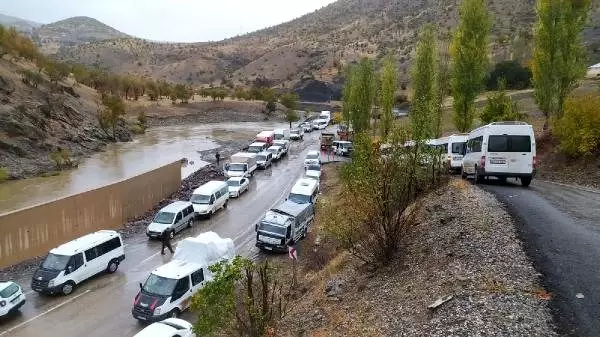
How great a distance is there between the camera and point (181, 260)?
1908 centimetres

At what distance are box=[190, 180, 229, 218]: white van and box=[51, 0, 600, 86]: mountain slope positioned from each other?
251 feet

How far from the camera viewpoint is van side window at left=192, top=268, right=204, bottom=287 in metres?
17.9

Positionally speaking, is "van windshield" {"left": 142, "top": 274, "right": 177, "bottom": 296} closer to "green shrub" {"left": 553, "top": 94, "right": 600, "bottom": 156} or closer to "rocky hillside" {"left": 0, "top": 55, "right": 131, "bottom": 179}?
"green shrub" {"left": 553, "top": 94, "right": 600, "bottom": 156}

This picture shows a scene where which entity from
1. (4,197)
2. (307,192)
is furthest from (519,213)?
(4,197)

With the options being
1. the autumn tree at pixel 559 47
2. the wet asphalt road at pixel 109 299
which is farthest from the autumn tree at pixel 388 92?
the wet asphalt road at pixel 109 299

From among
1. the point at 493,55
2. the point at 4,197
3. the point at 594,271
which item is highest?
the point at 493,55

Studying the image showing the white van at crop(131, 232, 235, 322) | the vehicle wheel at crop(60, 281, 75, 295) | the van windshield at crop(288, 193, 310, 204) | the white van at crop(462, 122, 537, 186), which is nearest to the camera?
the white van at crop(131, 232, 235, 322)

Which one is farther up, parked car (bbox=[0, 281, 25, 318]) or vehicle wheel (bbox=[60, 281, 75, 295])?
parked car (bbox=[0, 281, 25, 318])

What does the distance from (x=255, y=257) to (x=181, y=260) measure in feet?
16.6

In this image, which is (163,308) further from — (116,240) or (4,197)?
(4,197)

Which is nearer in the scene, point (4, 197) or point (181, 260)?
point (181, 260)

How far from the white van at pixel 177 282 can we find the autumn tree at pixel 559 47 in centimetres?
2292

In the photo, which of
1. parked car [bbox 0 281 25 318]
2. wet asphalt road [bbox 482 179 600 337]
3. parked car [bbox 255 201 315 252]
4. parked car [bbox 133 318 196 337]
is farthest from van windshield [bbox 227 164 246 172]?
parked car [bbox 133 318 196 337]

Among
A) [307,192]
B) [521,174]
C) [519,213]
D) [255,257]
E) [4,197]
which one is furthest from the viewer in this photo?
[4,197]
